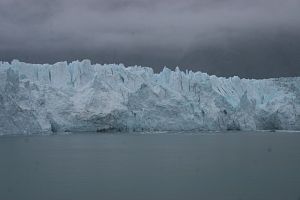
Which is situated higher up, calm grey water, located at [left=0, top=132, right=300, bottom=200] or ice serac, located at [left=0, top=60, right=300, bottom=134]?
ice serac, located at [left=0, top=60, right=300, bottom=134]

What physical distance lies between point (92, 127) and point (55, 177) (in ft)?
149

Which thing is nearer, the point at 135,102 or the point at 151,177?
the point at 151,177

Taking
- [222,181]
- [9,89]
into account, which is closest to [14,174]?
[222,181]

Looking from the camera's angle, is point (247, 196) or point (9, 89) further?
point (9, 89)

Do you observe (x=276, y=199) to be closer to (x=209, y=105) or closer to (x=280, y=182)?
(x=280, y=182)

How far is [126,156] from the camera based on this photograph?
34.7 meters

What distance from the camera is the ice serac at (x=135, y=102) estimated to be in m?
63.7

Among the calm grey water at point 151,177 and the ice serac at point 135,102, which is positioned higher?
the ice serac at point 135,102

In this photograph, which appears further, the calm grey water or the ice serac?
the ice serac

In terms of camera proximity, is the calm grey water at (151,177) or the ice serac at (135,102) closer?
the calm grey water at (151,177)

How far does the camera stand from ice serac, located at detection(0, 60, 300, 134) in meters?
63.7

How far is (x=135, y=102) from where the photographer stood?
215 ft

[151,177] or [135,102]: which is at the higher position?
[135,102]

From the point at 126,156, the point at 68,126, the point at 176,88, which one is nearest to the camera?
the point at 126,156
